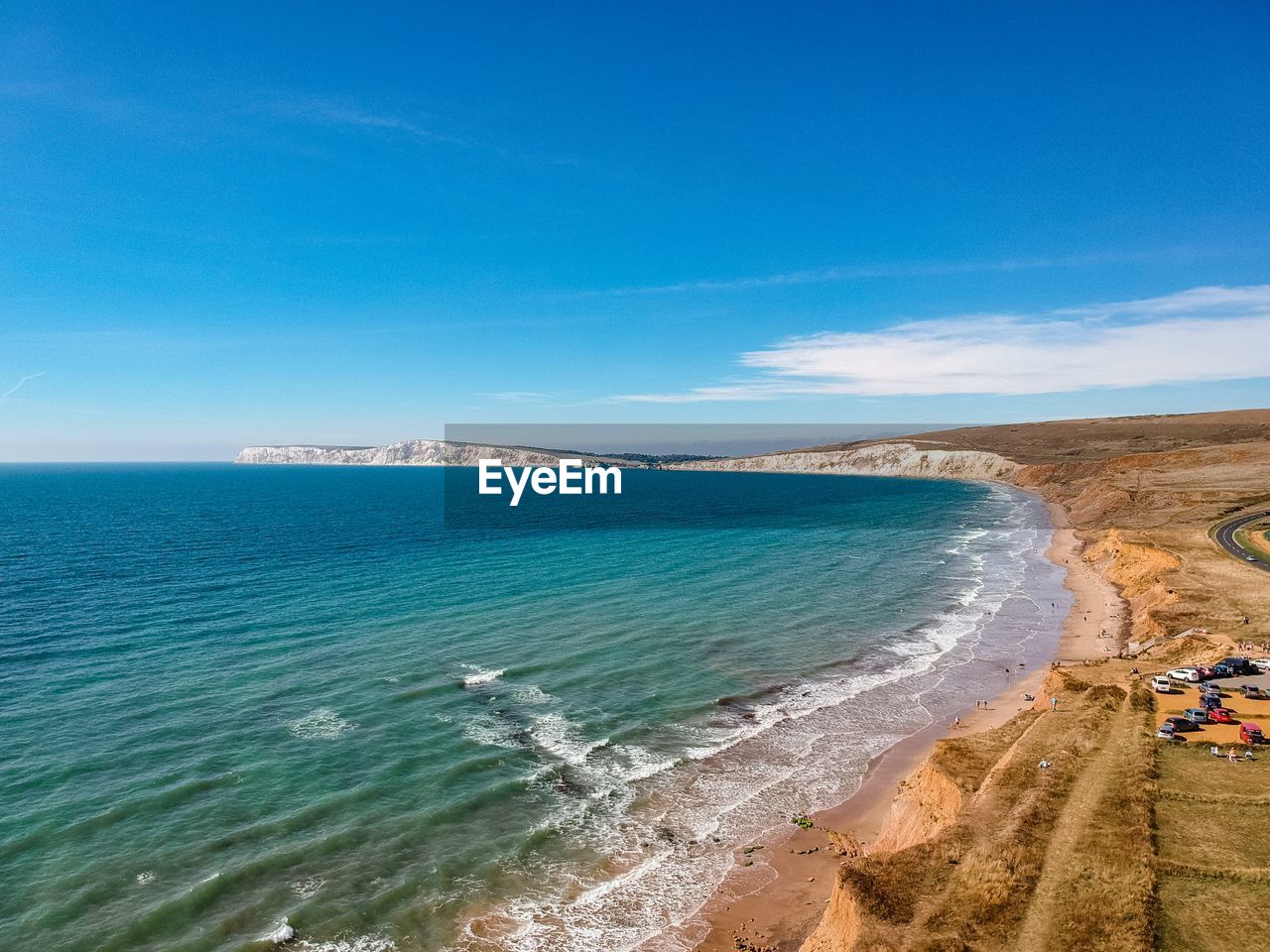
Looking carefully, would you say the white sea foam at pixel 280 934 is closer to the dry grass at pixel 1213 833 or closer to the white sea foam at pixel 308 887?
the white sea foam at pixel 308 887

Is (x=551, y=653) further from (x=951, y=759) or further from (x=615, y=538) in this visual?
(x=615, y=538)

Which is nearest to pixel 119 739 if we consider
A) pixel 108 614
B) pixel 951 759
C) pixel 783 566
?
pixel 108 614

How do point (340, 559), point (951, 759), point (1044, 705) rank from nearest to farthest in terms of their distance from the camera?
point (951, 759) → point (1044, 705) → point (340, 559)

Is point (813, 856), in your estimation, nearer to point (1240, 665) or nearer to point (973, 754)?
point (973, 754)

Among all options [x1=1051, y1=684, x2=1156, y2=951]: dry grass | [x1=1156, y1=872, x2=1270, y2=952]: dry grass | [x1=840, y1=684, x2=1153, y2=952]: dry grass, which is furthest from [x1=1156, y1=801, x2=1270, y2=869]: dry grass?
[x1=1156, y1=872, x2=1270, y2=952]: dry grass

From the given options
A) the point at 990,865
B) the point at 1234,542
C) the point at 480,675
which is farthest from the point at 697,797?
the point at 1234,542
